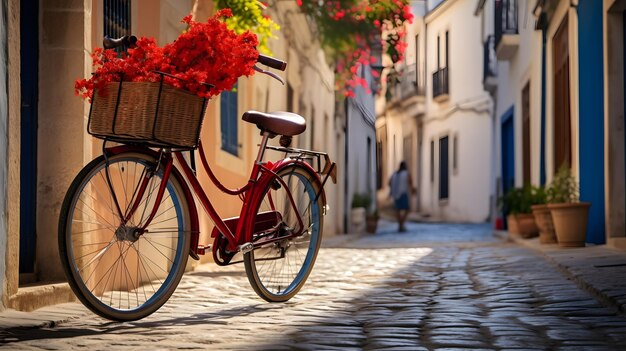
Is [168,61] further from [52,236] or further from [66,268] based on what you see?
[52,236]

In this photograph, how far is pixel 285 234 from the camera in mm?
5512

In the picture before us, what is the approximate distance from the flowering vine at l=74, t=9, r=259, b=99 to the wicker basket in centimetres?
4

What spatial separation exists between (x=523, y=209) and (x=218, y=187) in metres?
9.31

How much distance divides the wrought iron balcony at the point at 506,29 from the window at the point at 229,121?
27.8ft

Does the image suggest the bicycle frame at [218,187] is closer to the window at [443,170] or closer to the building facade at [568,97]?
the building facade at [568,97]

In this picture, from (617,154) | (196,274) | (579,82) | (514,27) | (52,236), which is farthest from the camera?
(514,27)

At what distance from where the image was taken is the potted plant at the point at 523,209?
44.2ft

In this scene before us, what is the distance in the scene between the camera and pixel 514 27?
1814 cm

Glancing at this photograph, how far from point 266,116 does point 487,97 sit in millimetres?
22626

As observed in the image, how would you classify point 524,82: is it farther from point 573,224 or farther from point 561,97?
point 573,224

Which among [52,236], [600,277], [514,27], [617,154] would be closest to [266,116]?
[52,236]

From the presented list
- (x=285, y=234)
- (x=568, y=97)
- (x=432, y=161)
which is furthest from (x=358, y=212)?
(x=285, y=234)

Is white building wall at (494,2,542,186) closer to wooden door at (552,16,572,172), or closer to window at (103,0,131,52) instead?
wooden door at (552,16,572,172)

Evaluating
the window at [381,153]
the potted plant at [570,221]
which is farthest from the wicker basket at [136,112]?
the window at [381,153]
